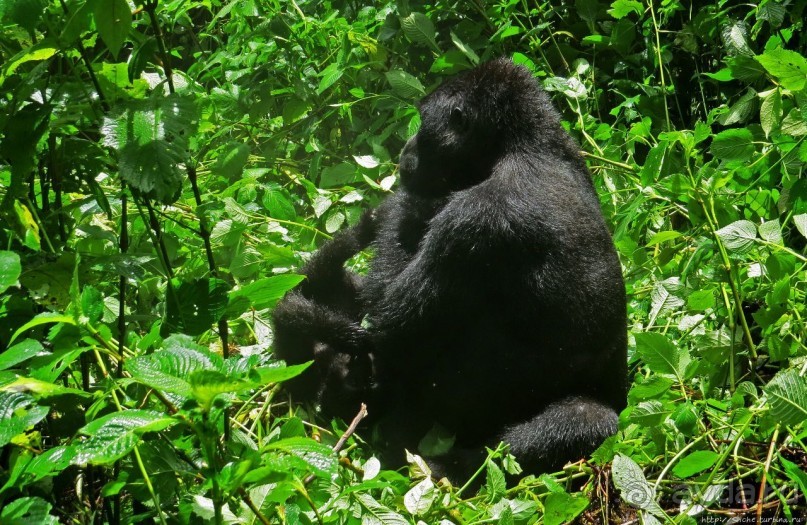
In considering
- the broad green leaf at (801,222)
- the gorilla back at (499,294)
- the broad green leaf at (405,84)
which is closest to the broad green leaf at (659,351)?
the broad green leaf at (801,222)

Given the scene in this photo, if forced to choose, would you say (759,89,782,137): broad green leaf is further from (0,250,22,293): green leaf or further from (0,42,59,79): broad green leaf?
(0,250,22,293): green leaf

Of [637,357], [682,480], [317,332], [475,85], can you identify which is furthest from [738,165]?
[317,332]

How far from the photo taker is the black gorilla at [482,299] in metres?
2.83

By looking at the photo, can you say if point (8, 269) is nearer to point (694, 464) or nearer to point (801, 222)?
point (694, 464)

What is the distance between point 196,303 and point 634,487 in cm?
101

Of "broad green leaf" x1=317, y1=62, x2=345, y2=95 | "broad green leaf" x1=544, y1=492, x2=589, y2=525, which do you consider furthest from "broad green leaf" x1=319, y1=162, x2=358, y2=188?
"broad green leaf" x1=544, y1=492, x2=589, y2=525

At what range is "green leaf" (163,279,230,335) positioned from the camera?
1415mm

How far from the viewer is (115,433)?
114 cm

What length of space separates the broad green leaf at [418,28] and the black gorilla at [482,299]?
37.6 inches

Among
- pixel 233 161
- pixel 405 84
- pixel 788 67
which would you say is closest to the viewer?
pixel 788 67

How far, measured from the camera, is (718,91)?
190 inches

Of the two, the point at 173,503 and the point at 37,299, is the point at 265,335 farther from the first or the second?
the point at 173,503

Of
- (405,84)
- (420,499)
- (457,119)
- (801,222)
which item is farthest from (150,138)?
(405,84)

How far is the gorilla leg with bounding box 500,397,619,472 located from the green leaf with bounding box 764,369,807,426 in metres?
1.08
